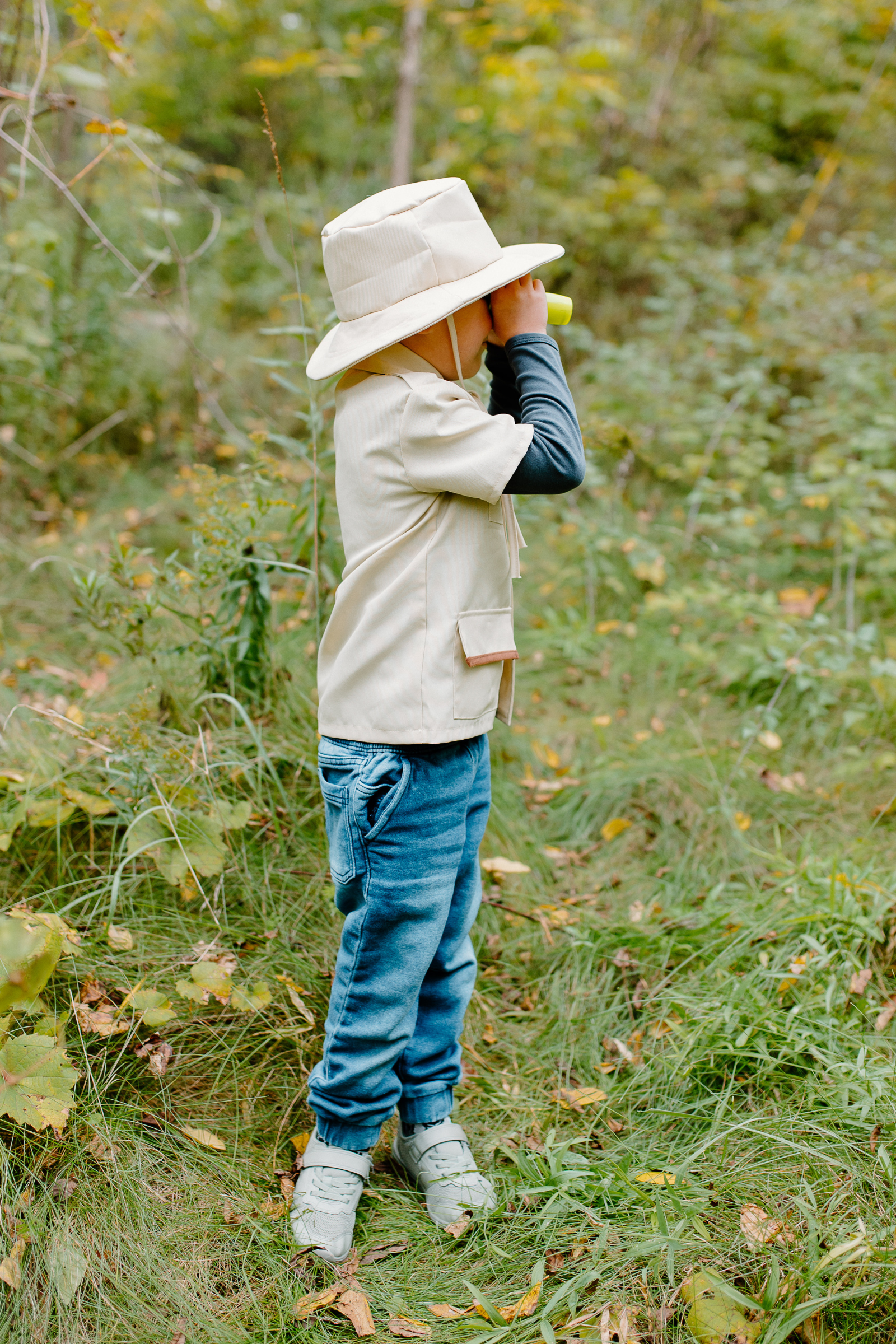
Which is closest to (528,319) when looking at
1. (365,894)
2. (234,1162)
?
(365,894)

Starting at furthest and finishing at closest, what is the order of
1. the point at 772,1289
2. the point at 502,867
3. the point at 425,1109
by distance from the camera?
the point at 502,867
the point at 425,1109
the point at 772,1289

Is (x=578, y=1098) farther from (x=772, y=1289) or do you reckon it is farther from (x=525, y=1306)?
(x=772, y=1289)

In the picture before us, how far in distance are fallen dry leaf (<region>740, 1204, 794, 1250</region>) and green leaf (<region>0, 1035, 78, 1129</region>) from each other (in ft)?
3.73

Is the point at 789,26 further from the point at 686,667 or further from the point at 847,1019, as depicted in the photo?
the point at 847,1019

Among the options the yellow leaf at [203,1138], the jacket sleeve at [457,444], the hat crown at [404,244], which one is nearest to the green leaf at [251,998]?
the yellow leaf at [203,1138]

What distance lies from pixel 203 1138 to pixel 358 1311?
1.33 feet

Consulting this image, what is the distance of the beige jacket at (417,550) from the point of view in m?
1.36

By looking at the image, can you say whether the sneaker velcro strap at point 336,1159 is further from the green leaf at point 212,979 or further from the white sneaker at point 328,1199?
the green leaf at point 212,979

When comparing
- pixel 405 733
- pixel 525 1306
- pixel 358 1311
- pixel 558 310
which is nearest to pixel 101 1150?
pixel 358 1311

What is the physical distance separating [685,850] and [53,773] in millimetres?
1732

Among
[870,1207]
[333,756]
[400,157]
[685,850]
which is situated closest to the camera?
[870,1207]

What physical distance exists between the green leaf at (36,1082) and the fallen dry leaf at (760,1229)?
3.73ft

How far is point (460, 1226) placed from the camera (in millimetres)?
1599

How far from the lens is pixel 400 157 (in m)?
5.03
